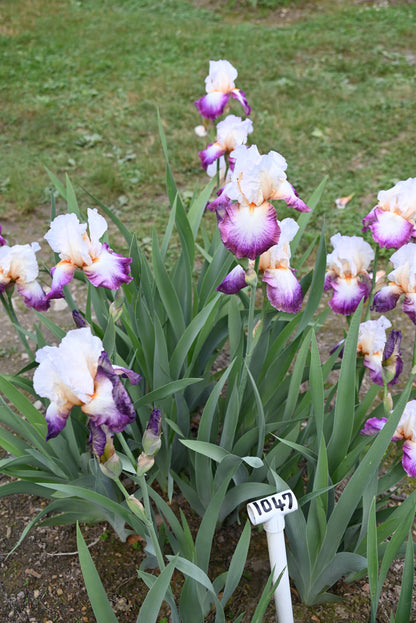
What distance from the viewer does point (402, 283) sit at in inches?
60.0

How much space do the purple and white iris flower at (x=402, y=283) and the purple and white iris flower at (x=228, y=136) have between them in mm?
646

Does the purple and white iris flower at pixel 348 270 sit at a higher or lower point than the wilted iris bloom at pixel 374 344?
higher

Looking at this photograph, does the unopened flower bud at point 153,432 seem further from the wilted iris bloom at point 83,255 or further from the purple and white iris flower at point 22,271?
the purple and white iris flower at point 22,271

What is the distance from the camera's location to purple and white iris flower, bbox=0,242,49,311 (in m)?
1.55

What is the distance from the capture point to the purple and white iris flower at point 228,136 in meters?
1.86

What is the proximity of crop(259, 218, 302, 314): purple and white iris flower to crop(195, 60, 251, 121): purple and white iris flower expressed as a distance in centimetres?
87

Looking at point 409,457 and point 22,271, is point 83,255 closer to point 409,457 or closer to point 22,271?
point 22,271

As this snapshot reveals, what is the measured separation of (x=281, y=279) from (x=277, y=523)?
558mm

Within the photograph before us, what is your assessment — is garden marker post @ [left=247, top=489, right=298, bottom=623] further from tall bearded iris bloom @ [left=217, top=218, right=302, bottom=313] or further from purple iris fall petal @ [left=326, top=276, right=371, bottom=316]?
purple iris fall petal @ [left=326, top=276, right=371, bottom=316]

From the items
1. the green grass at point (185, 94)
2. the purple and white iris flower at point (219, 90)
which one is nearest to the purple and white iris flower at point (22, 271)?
the purple and white iris flower at point (219, 90)

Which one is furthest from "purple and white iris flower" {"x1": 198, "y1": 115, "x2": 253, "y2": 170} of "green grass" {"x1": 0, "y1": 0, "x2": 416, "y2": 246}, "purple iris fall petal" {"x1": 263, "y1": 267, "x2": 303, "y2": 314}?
"green grass" {"x1": 0, "y1": 0, "x2": 416, "y2": 246}

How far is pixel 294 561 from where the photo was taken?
159 cm

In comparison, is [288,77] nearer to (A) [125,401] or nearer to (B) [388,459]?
(B) [388,459]

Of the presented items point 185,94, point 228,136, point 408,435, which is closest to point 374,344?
point 408,435
